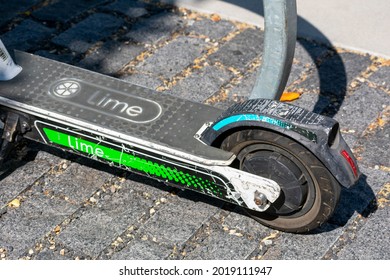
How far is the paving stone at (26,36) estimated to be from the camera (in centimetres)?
602

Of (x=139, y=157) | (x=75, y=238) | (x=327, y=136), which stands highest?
(x=327, y=136)

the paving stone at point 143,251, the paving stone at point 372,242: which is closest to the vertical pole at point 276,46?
the paving stone at point 372,242

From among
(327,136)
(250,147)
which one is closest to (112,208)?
(250,147)

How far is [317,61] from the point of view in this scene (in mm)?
5883

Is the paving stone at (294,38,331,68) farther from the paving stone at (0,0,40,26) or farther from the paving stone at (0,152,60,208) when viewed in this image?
the paving stone at (0,0,40,26)

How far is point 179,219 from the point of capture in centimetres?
459

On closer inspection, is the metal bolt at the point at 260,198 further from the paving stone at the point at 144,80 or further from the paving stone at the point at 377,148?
the paving stone at the point at 144,80

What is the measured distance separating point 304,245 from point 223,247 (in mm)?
402

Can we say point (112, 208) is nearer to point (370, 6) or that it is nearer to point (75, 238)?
point (75, 238)

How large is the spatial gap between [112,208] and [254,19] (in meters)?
2.24

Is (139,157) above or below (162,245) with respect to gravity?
above

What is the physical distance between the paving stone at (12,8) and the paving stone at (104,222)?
214 cm

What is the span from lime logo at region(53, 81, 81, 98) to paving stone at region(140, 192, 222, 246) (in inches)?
31.9

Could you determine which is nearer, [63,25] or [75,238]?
[75,238]
